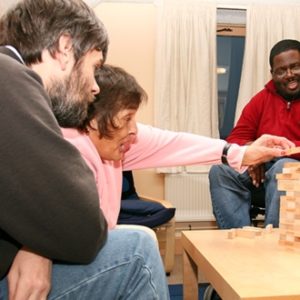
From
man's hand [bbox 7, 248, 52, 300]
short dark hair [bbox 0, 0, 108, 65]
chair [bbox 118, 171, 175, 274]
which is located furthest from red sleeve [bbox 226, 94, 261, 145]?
man's hand [bbox 7, 248, 52, 300]

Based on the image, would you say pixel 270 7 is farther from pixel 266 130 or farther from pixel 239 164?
pixel 239 164

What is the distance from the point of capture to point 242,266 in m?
1.12

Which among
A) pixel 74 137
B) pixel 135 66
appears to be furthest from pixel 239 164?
pixel 135 66

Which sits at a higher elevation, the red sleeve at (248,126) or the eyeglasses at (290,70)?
the eyeglasses at (290,70)

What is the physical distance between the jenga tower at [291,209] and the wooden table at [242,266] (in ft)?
0.15

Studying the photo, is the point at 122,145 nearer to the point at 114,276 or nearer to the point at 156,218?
the point at 114,276

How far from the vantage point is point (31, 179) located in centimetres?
66

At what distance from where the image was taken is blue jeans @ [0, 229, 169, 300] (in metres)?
0.80

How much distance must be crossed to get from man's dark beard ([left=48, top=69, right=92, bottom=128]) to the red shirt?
61.0 inches

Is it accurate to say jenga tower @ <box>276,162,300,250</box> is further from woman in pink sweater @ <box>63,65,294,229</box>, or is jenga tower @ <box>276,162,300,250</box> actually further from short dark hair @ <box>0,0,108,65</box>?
short dark hair @ <box>0,0,108,65</box>

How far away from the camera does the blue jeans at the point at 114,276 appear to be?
31.5 inches

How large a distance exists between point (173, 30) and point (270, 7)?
2.84ft

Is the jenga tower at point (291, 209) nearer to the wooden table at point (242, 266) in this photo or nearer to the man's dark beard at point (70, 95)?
the wooden table at point (242, 266)

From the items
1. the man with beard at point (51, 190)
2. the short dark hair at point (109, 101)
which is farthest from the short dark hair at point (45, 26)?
the short dark hair at point (109, 101)
